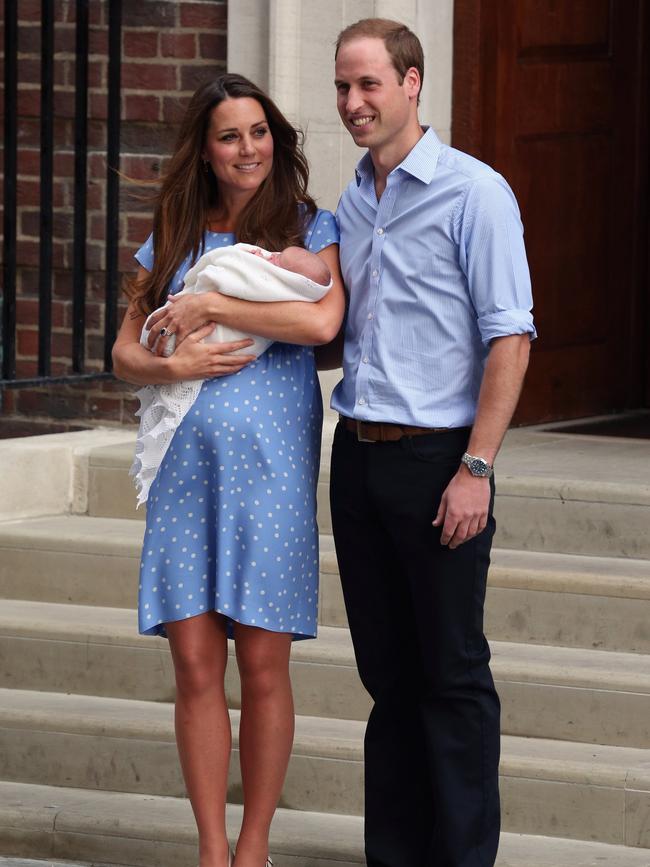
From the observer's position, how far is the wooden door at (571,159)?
236 inches

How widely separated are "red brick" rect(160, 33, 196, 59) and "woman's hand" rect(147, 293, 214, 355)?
8.22 ft

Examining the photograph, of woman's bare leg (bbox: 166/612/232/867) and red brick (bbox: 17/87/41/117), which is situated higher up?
red brick (bbox: 17/87/41/117)

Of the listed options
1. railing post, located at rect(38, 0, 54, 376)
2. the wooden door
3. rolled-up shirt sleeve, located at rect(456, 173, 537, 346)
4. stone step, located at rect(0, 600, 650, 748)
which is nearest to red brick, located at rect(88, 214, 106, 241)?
railing post, located at rect(38, 0, 54, 376)

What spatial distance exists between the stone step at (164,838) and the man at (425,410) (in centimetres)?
41

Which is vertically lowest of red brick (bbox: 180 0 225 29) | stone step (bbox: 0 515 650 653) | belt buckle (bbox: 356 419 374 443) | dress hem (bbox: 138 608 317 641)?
stone step (bbox: 0 515 650 653)

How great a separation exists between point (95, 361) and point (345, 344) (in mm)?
2611

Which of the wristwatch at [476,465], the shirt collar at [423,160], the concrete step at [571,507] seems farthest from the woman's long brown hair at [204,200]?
the concrete step at [571,507]

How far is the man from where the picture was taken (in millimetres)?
3279

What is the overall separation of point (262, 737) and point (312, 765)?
0.67 metres

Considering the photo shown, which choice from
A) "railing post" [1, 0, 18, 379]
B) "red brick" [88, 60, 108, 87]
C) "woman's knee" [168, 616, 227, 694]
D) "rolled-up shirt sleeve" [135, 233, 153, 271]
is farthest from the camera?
"red brick" [88, 60, 108, 87]

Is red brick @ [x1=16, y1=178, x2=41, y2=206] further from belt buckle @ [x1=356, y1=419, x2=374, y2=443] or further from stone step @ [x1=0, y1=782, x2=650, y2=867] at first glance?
belt buckle @ [x1=356, y1=419, x2=374, y2=443]

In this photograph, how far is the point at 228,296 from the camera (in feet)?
11.3

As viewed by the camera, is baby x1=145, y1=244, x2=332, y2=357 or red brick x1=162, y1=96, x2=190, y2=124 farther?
red brick x1=162, y1=96, x2=190, y2=124

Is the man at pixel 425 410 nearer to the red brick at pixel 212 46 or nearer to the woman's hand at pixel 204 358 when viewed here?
the woman's hand at pixel 204 358
